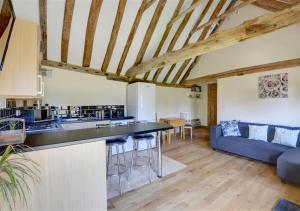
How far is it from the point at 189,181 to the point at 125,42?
3569mm

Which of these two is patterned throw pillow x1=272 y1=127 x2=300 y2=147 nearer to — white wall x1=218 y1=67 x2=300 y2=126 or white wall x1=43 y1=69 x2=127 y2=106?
white wall x1=218 y1=67 x2=300 y2=126

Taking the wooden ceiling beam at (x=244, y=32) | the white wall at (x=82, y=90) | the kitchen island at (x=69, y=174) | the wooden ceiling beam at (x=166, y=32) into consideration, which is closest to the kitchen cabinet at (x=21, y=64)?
the kitchen island at (x=69, y=174)

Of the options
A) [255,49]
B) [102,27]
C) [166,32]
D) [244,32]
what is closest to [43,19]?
[102,27]

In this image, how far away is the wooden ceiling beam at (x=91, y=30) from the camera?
10.2 ft

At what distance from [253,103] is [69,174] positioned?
4.97 metres

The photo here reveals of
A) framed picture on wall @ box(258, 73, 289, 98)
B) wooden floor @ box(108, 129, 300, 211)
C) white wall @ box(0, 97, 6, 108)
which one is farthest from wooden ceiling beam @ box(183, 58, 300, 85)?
white wall @ box(0, 97, 6, 108)

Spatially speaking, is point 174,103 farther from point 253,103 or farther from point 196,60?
point 253,103

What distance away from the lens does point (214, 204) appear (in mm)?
2178

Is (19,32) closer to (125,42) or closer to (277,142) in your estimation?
(125,42)

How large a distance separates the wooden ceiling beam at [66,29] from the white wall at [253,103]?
477 cm

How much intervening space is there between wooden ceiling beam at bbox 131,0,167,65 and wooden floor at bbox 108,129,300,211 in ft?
10.4

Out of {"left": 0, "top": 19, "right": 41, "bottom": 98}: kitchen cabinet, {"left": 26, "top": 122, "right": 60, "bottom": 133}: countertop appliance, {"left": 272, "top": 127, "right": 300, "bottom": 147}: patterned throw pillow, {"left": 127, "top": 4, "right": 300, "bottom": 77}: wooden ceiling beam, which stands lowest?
{"left": 272, "top": 127, "right": 300, "bottom": 147}: patterned throw pillow

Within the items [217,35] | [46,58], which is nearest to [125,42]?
[46,58]

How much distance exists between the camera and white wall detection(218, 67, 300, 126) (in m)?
3.93
